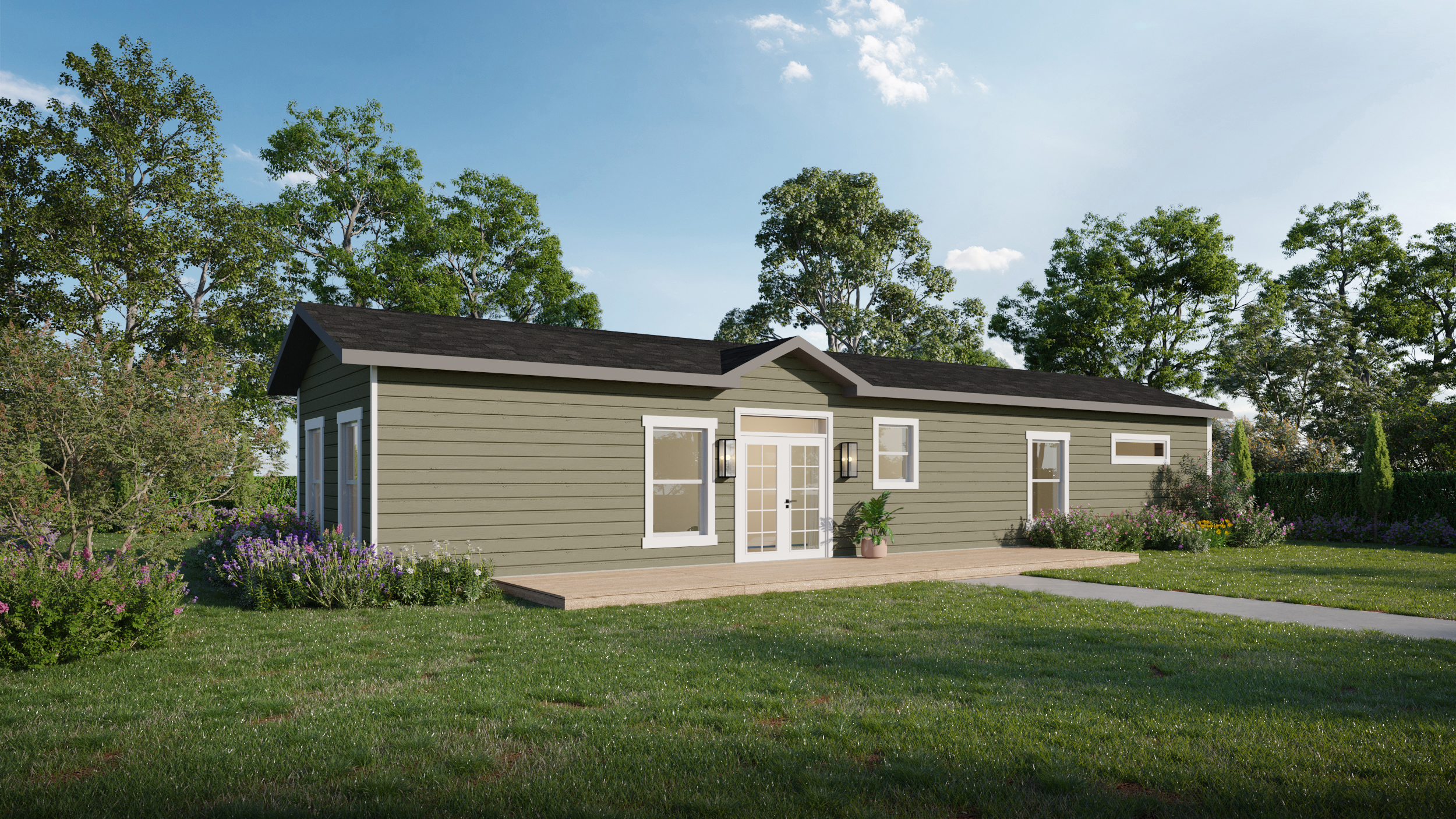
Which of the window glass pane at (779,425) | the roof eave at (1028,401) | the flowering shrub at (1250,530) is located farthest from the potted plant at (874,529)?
the flowering shrub at (1250,530)

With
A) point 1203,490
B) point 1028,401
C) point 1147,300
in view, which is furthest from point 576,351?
point 1147,300

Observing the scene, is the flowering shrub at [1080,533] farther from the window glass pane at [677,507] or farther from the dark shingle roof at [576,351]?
the window glass pane at [677,507]

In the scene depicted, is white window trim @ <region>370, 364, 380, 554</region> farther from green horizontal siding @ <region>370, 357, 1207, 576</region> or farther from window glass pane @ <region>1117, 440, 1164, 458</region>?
window glass pane @ <region>1117, 440, 1164, 458</region>

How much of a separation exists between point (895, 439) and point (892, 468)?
0.47 meters

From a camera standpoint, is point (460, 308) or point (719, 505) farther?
point (460, 308)

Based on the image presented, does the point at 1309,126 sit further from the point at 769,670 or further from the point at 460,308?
the point at 460,308

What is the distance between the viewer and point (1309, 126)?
70.4ft

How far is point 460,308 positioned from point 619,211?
740 cm

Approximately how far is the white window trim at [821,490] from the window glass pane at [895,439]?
3.76ft

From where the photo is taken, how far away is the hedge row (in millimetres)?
17906

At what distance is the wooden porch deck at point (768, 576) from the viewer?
8.95 meters

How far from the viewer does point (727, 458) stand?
1160 centimetres

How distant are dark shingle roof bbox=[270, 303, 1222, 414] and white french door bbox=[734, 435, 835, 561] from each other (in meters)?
1.27

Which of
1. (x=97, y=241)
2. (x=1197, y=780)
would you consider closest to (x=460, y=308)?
(x=97, y=241)
